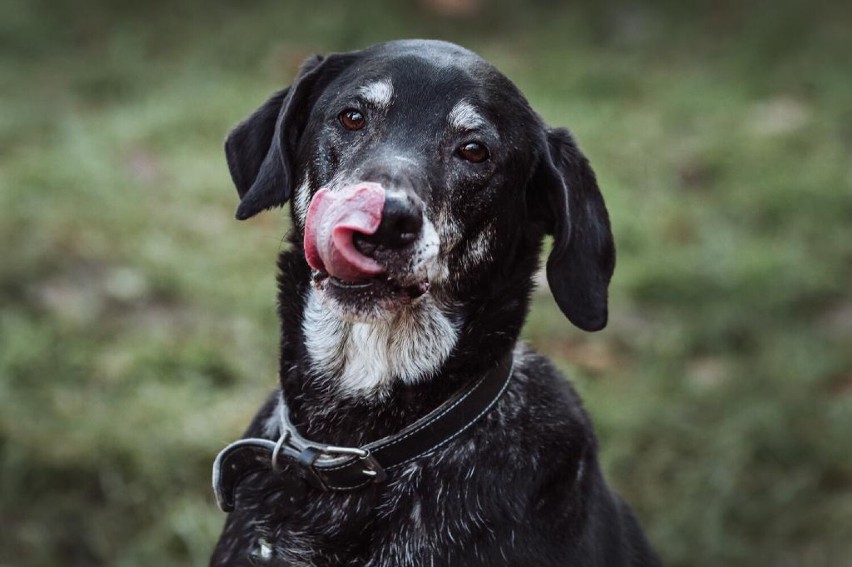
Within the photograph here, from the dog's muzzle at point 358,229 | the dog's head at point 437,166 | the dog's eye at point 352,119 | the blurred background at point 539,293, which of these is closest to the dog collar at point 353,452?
the dog's head at point 437,166

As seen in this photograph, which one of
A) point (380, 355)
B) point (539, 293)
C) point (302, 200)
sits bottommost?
point (539, 293)

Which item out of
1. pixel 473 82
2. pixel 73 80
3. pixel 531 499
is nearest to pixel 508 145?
pixel 473 82

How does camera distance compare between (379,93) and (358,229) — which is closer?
(358,229)

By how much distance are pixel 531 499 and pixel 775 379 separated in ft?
9.28

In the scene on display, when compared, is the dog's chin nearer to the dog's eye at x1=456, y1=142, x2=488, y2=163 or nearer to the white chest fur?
the white chest fur

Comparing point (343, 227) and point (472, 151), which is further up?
point (472, 151)

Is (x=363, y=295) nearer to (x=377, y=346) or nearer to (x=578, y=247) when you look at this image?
(x=377, y=346)

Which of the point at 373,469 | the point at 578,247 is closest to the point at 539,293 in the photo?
the point at 578,247

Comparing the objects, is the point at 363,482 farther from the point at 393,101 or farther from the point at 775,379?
the point at 775,379

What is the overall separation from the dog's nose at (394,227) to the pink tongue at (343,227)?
0.02 meters

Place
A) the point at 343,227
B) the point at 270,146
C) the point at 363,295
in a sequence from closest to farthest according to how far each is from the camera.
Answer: the point at 343,227
the point at 363,295
the point at 270,146

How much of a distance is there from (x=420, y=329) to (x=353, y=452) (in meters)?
0.43

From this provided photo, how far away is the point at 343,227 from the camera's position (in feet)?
8.86

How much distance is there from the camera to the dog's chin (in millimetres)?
2887
